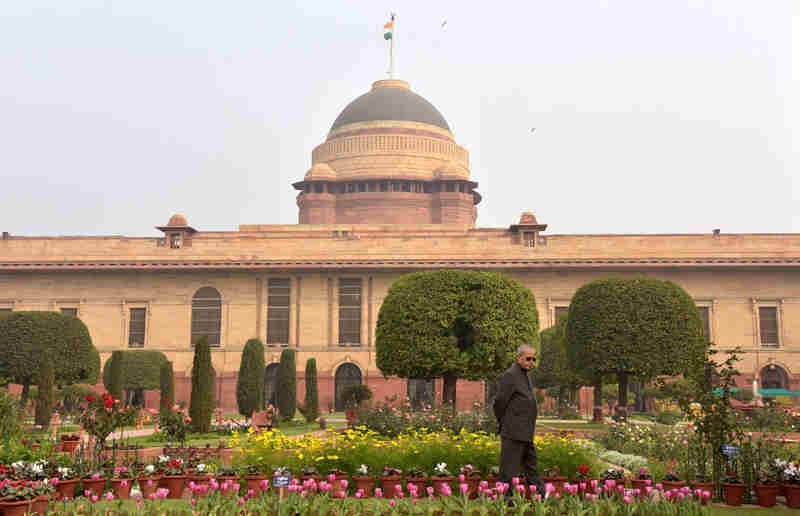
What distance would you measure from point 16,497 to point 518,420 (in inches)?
219

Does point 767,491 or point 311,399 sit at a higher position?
point 311,399

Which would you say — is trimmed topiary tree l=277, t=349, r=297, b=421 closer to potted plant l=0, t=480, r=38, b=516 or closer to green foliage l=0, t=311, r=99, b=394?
green foliage l=0, t=311, r=99, b=394

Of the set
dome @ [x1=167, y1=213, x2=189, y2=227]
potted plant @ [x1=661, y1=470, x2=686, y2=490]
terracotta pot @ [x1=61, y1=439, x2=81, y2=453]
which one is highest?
dome @ [x1=167, y1=213, x2=189, y2=227]

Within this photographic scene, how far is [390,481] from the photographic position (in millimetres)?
10656

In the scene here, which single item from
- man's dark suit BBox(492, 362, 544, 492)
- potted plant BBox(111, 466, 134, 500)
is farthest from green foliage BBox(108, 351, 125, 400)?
man's dark suit BBox(492, 362, 544, 492)

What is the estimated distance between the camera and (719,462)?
10.5m

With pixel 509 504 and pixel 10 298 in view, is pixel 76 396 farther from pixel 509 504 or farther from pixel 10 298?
pixel 509 504

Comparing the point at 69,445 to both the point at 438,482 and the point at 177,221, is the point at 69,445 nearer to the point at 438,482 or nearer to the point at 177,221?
the point at 438,482

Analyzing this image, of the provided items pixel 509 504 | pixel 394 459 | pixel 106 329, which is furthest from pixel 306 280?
pixel 509 504

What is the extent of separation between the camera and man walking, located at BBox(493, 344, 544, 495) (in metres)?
8.88

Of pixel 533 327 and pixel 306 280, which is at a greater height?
pixel 306 280

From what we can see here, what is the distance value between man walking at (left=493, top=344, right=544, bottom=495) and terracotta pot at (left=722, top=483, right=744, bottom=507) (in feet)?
9.39

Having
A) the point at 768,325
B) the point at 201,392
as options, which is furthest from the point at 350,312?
the point at 768,325

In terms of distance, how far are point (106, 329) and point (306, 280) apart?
32.4 ft
